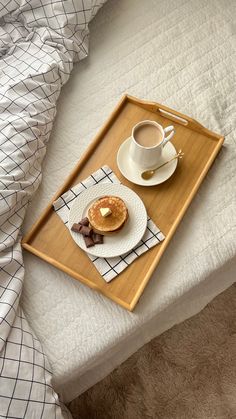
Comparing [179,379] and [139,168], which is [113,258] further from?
[179,379]

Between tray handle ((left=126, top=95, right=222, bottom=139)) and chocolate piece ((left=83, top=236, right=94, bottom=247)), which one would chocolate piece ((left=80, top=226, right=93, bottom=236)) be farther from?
tray handle ((left=126, top=95, right=222, bottom=139))

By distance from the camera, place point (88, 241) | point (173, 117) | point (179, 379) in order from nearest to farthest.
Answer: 1. point (88, 241)
2. point (173, 117)
3. point (179, 379)

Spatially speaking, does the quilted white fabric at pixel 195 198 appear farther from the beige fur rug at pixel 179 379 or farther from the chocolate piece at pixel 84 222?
the beige fur rug at pixel 179 379

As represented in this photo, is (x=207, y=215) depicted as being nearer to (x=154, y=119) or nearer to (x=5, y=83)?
(x=154, y=119)

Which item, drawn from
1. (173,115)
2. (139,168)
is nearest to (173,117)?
(173,115)

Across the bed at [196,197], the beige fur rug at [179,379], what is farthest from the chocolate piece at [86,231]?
the beige fur rug at [179,379]

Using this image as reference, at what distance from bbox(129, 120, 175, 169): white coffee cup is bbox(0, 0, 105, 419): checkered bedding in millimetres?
243

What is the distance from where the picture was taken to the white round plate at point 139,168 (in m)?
1.03

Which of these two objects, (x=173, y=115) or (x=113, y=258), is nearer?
(x=113, y=258)

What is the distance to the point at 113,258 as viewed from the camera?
0.95m

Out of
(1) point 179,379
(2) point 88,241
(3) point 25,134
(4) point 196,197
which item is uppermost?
(3) point 25,134

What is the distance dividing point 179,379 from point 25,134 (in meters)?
0.85

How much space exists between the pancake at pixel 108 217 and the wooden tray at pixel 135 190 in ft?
0.24

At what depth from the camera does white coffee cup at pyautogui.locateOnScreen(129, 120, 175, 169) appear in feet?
3.21
